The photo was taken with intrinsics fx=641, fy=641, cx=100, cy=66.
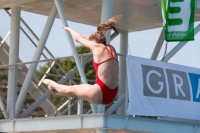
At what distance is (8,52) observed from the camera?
21.3 meters

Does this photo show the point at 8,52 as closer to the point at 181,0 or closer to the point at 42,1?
the point at 42,1

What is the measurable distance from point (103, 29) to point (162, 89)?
6.62 meters

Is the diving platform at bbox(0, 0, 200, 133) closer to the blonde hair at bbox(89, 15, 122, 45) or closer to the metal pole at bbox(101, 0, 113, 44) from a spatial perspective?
the metal pole at bbox(101, 0, 113, 44)

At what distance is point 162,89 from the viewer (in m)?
15.7

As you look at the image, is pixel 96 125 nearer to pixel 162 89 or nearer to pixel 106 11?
pixel 162 89

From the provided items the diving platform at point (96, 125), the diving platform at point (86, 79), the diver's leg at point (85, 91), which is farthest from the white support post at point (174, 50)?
the diver's leg at point (85, 91)

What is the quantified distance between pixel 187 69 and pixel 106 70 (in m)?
7.44

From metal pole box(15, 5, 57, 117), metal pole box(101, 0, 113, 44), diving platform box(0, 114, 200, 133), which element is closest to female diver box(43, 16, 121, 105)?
diving platform box(0, 114, 200, 133)

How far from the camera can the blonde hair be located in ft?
30.4

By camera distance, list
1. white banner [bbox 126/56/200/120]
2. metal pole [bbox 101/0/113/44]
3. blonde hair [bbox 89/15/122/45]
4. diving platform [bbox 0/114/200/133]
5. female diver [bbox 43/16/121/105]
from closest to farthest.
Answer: blonde hair [bbox 89/15/122/45] → female diver [bbox 43/16/121/105] → diving platform [bbox 0/114/200/133] → white banner [bbox 126/56/200/120] → metal pole [bbox 101/0/113/44]

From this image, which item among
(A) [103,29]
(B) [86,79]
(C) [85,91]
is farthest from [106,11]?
(A) [103,29]

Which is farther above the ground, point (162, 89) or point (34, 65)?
point (34, 65)

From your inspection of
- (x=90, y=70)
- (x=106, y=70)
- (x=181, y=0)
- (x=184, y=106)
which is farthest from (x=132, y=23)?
(x=90, y=70)

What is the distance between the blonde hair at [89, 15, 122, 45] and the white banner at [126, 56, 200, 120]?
5.53m
